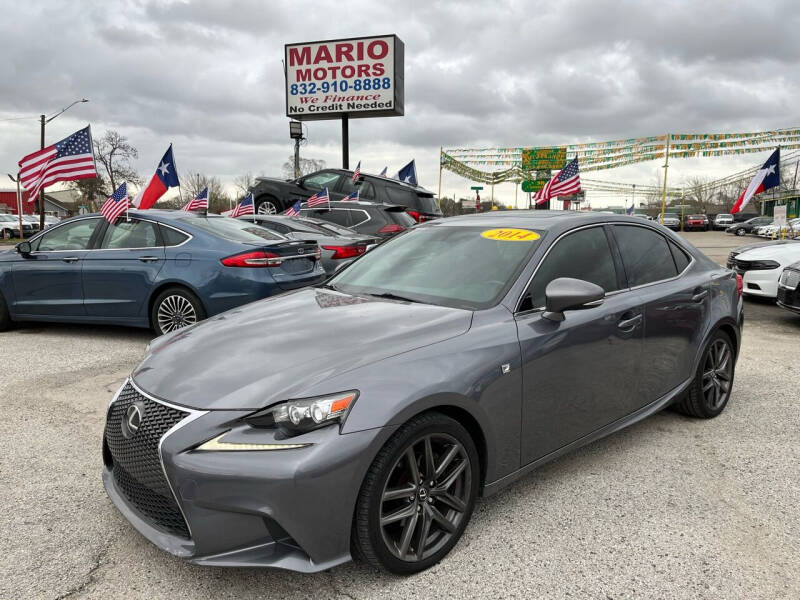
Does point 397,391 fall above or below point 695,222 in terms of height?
above

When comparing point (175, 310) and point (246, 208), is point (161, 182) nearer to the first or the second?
point (246, 208)

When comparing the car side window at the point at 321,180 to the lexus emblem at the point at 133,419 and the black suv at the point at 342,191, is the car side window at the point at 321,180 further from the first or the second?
the lexus emblem at the point at 133,419

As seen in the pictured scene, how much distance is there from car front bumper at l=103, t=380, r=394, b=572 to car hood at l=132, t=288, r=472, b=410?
6.5 inches

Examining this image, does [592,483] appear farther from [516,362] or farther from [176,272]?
[176,272]

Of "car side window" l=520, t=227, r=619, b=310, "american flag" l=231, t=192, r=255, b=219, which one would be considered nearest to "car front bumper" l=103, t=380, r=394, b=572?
"car side window" l=520, t=227, r=619, b=310

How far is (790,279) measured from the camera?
7.56m

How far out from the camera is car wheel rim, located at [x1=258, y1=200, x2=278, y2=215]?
14691 mm

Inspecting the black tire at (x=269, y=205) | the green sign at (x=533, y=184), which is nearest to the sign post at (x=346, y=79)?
the black tire at (x=269, y=205)

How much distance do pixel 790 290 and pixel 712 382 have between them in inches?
165

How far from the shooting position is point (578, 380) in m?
3.09

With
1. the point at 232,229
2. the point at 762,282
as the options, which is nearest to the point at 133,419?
the point at 232,229

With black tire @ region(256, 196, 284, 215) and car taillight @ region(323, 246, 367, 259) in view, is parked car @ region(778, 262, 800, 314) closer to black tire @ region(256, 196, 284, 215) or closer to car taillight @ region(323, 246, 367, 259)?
car taillight @ region(323, 246, 367, 259)

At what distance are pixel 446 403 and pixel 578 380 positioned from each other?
0.97 m

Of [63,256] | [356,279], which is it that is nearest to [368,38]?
[63,256]
